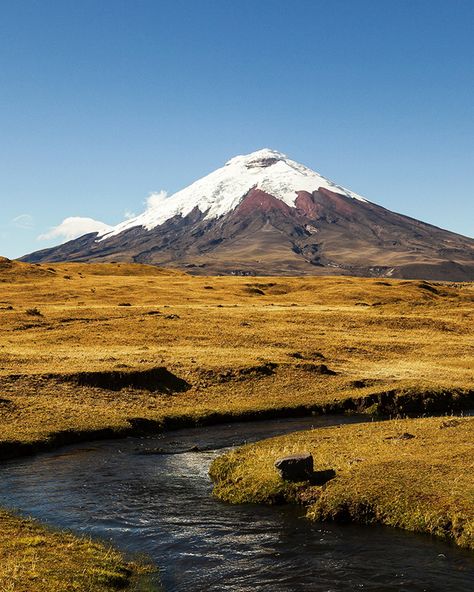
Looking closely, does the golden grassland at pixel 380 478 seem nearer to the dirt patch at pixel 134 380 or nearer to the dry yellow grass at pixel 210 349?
the dry yellow grass at pixel 210 349

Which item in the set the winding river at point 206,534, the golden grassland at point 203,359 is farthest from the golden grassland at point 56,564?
the winding river at point 206,534

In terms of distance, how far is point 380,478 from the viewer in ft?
93.9

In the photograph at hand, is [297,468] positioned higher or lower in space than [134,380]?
lower

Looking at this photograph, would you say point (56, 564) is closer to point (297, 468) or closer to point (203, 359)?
point (297, 468)

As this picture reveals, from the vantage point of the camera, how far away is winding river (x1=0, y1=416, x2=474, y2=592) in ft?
69.0

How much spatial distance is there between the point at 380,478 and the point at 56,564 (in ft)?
48.2

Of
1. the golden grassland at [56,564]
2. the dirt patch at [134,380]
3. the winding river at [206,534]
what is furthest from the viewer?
the dirt patch at [134,380]

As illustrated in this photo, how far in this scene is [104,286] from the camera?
128m

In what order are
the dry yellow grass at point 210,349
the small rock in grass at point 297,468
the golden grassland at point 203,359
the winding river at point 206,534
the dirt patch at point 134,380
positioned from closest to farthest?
the winding river at point 206,534 < the small rock in grass at point 297,468 < the golden grassland at point 203,359 < the dry yellow grass at point 210,349 < the dirt patch at point 134,380

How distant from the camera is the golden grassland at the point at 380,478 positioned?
83.4 feet

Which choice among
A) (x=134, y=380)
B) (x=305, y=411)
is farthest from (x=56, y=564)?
(x=134, y=380)

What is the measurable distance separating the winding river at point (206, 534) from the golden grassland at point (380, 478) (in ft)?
2.85

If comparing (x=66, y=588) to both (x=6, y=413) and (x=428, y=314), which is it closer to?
(x=6, y=413)

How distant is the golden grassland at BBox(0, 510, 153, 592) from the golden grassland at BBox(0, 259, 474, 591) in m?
0.31
